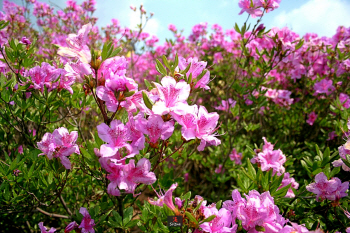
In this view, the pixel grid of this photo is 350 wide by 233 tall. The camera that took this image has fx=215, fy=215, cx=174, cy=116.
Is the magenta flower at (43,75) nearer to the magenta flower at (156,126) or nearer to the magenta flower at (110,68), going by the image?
the magenta flower at (110,68)

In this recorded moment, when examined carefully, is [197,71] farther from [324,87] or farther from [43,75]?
[324,87]

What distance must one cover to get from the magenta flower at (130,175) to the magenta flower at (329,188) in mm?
1029

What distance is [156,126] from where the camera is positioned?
2.94ft

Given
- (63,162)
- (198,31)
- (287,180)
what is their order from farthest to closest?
1. (198,31)
2. (287,180)
3. (63,162)

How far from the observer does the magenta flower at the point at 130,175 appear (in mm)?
916

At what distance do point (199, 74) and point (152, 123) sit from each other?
0.40 m

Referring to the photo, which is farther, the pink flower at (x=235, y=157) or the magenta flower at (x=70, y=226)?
the pink flower at (x=235, y=157)

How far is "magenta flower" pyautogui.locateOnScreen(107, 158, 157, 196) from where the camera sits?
92 cm

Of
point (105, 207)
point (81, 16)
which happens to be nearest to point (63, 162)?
point (105, 207)

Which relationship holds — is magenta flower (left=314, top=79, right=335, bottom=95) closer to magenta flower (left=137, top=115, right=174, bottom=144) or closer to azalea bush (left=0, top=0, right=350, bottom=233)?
azalea bush (left=0, top=0, right=350, bottom=233)

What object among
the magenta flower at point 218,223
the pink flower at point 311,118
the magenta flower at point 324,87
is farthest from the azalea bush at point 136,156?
the pink flower at point 311,118

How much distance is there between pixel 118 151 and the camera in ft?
3.04

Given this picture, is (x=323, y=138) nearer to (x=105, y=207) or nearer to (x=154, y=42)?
(x=105, y=207)

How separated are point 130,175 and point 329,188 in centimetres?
117
